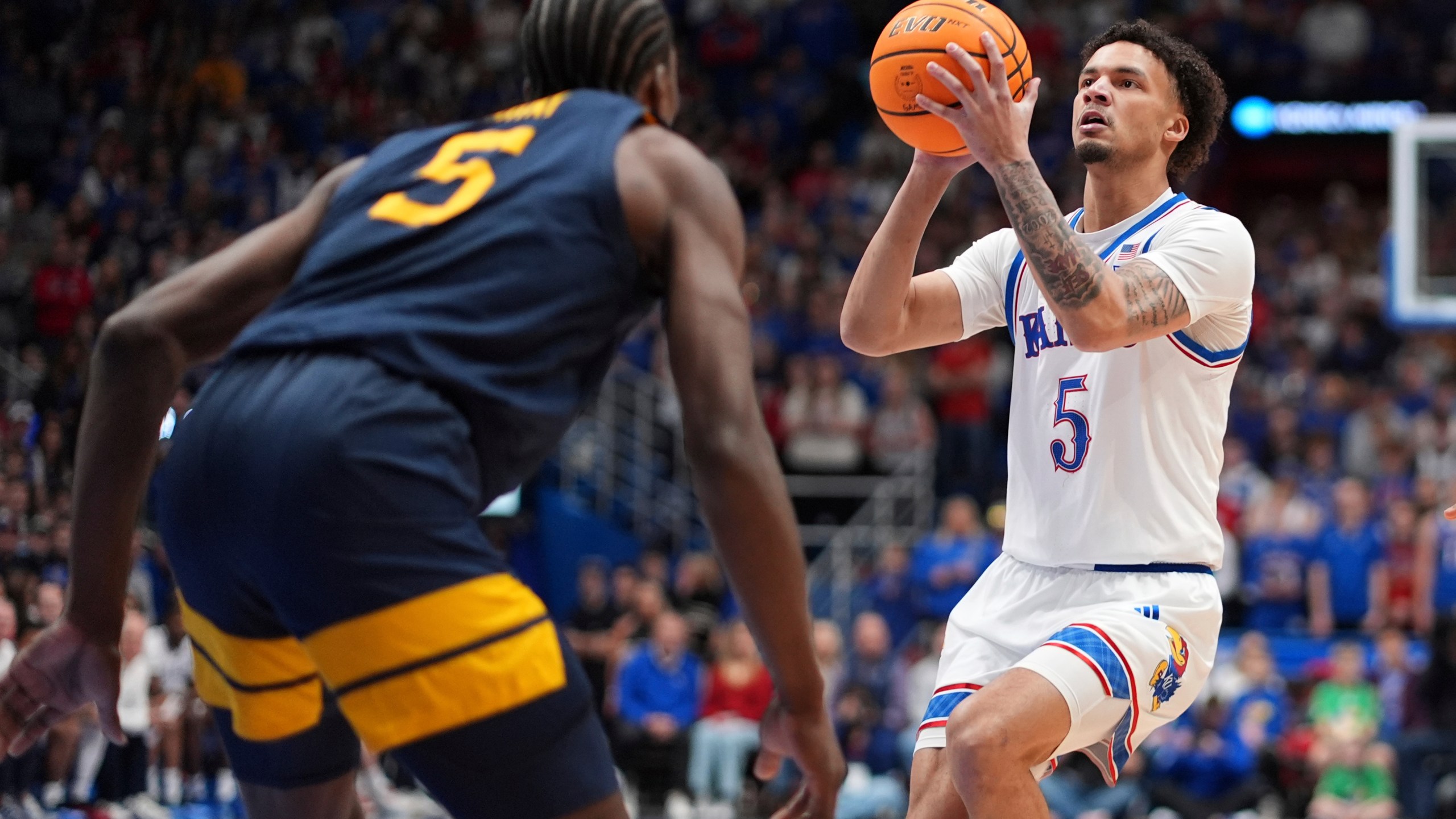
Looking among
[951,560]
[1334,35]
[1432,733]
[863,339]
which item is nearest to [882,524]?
[951,560]

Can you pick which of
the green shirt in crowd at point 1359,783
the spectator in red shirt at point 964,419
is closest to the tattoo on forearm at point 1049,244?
the green shirt in crowd at point 1359,783

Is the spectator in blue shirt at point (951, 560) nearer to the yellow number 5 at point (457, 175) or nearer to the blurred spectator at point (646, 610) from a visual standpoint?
the blurred spectator at point (646, 610)

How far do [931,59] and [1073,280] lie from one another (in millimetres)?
740

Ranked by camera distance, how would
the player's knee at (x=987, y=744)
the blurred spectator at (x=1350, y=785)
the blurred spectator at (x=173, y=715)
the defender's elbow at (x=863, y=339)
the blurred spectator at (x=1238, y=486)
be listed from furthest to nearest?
the blurred spectator at (x=1238, y=486) < the blurred spectator at (x=173, y=715) < the blurred spectator at (x=1350, y=785) < the defender's elbow at (x=863, y=339) < the player's knee at (x=987, y=744)

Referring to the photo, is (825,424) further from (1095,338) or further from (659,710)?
(1095,338)

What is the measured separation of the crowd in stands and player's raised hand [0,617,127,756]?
5344 millimetres

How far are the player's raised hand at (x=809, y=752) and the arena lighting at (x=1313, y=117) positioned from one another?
1959 cm

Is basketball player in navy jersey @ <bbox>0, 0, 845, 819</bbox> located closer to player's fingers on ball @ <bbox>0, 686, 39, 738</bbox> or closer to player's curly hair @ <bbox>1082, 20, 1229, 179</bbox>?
player's fingers on ball @ <bbox>0, 686, 39, 738</bbox>

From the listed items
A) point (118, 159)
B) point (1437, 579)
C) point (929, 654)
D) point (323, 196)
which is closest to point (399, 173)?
point (323, 196)

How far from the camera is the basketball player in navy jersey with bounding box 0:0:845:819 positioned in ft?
8.32

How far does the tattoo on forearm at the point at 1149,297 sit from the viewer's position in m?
4.04

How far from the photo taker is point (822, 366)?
1545 cm

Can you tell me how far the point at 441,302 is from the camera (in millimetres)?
2590

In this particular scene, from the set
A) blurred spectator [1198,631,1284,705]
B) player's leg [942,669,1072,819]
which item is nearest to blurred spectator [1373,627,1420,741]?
blurred spectator [1198,631,1284,705]
